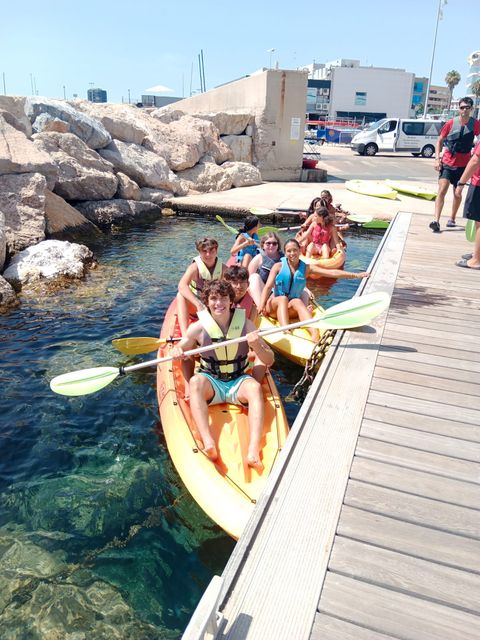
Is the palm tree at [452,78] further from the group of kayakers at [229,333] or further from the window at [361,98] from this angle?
the group of kayakers at [229,333]

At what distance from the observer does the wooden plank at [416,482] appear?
2270 millimetres

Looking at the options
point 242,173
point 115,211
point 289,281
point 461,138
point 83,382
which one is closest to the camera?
point 83,382

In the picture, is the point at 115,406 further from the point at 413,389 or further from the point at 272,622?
the point at 272,622

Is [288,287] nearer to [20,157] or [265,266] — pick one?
[265,266]

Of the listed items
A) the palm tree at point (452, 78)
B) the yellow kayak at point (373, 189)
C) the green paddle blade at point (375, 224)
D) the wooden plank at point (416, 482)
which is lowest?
the green paddle blade at point (375, 224)

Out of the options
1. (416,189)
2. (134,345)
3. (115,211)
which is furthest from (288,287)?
(416,189)

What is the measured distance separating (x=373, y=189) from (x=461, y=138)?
8.52 meters

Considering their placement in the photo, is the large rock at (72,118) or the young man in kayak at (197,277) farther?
the large rock at (72,118)

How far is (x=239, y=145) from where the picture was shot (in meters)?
17.8

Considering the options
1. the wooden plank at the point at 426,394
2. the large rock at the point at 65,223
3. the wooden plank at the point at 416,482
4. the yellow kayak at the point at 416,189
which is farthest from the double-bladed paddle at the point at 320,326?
the yellow kayak at the point at 416,189

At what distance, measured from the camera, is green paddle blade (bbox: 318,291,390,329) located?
4027mm

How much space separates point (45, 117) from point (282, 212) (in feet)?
21.2

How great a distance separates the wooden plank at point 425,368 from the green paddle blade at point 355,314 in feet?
1.44

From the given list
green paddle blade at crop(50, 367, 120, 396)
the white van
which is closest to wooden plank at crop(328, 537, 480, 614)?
green paddle blade at crop(50, 367, 120, 396)
